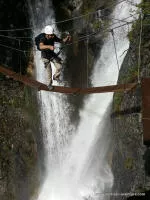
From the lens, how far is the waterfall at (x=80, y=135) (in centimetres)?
1778

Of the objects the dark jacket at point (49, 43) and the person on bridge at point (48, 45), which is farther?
the dark jacket at point (49, 43)

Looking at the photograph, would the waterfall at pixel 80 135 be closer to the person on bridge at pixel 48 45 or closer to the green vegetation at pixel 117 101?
the green vegetation at pixel 117 101

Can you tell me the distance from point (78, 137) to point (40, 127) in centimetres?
187

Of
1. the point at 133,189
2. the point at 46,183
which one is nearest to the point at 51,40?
the point at 133,189

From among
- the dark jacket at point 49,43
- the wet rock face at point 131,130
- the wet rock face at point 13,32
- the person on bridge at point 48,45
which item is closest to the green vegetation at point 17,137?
the wet rock face at point 13,32

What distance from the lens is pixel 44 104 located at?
1989cm

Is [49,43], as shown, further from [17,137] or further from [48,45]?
[17,137]

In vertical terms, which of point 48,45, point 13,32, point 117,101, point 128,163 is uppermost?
point 13,32

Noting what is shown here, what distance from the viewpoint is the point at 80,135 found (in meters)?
19.3

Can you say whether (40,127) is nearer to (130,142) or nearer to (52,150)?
(52,150)

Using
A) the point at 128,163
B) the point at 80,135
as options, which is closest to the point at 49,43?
the point at 128,163

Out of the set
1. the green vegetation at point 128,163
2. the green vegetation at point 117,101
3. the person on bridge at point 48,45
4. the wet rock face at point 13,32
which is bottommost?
the green vegetation at point 128,163

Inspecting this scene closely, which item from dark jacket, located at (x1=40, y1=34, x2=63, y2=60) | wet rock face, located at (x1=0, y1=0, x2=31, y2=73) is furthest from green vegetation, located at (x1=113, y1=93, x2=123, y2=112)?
wet rock face, located at (x1=0, y1=0, x2=31, y2=73)

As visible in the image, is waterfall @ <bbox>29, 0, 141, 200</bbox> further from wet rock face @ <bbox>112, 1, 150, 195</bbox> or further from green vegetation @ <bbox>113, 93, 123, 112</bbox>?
wet rock face @ <bbox>112, 1, 150, 195</bbox>
